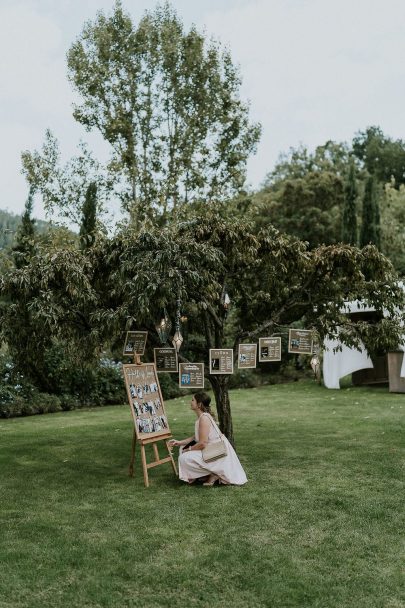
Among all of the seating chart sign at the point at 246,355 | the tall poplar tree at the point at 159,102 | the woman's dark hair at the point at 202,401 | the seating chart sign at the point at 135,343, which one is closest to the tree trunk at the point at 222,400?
the seating chart sign at the point at 246,355

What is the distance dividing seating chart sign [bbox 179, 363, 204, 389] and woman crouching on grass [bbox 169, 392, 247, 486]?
37cm

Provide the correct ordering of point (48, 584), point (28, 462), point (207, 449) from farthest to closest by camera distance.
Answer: point (28, 462) → point (207, 449) → point (48, 584)

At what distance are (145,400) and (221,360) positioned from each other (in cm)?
105

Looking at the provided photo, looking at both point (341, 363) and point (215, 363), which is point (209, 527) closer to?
point (215, 363)

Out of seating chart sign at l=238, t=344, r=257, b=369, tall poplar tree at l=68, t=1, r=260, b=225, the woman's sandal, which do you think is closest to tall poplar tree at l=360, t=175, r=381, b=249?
tall poplar tree at l=68, t=1, r=260, b=225

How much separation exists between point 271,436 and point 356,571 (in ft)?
18.6

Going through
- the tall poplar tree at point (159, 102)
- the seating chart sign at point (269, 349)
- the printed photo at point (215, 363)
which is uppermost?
the tall poplar tree at point (159, 102)

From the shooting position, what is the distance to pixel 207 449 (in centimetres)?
731

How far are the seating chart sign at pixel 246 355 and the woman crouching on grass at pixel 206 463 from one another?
798 millimetres

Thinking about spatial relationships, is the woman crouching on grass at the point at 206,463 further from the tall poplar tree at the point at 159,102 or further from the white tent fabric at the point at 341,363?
the tall poplar tree at the point at 159,102

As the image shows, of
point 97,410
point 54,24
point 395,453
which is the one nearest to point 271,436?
point 395,453

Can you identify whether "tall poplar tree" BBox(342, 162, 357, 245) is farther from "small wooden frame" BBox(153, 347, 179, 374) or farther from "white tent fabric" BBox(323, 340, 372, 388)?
"small wooden frame" BBox(153, 347, 179, 374)

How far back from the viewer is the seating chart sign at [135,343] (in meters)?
7.74

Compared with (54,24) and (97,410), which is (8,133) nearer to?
(54,24)
